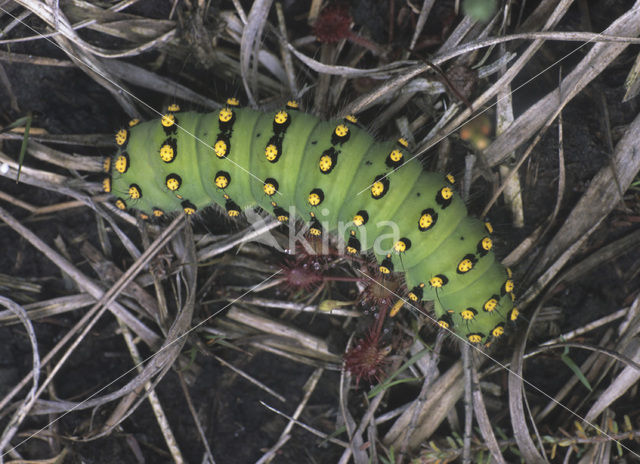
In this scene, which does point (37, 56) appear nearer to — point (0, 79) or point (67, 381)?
point (0, 79)

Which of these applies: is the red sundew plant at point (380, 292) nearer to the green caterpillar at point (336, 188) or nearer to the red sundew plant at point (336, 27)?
the green caterpillar at point (336, 188)

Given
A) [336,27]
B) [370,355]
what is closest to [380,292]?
[370,355]

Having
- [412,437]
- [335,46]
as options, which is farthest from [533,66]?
[412,437]

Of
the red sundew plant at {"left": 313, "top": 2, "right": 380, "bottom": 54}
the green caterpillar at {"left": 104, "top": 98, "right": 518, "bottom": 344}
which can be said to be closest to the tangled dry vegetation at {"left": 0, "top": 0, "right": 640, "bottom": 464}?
the red sundew plant at {"left": 313, "top": 2, "right": 380, "bottom": 54}

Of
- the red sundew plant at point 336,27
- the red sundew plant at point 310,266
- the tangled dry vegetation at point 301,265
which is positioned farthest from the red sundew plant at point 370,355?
the red sundew plant at point 336,27

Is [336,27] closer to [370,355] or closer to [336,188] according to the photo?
[336,188]

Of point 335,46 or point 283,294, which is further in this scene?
point 283,294
